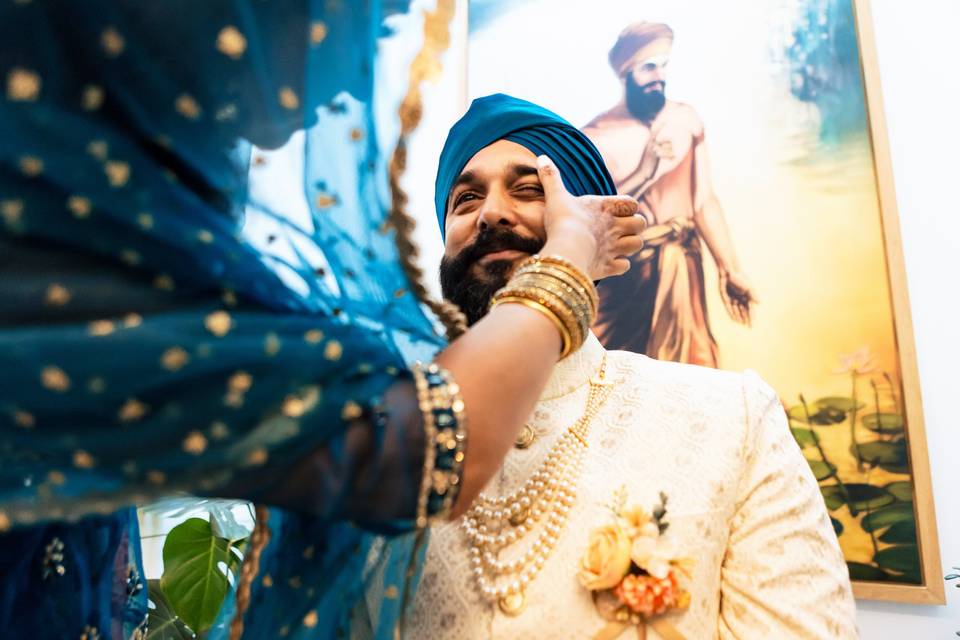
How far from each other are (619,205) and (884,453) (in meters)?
1.04

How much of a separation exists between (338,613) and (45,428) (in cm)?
27

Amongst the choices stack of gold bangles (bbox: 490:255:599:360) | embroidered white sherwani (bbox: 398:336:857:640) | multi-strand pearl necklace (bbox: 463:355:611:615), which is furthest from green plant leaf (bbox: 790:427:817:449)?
stack of gold bangles (bbox: 490:255:599:360)

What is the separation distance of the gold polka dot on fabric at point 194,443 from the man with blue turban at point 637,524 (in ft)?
0.90

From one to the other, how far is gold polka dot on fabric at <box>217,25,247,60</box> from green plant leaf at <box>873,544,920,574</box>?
1.54 m

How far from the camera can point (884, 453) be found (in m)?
1.43

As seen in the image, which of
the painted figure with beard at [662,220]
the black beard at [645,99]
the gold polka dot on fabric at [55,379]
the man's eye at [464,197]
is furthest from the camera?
the black beard at [645,99]

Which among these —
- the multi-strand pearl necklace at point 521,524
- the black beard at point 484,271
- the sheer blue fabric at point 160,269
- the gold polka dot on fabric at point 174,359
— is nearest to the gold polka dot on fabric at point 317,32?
the sheer blue fabric at point 160,269

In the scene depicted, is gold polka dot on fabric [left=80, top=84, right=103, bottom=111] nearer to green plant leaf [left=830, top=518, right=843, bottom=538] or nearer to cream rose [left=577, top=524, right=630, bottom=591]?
cream rose [left=577, top=524, right=630, bottom=591]

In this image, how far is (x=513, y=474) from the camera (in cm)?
85

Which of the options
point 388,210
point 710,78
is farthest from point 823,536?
point 710,78

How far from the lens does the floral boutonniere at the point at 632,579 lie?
0.73 metres

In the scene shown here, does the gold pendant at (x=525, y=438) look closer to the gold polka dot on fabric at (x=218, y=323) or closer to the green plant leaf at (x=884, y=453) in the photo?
the gold polka dot on fabric at (x=218, y=323)

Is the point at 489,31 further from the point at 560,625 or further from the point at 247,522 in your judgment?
the point at 560,625

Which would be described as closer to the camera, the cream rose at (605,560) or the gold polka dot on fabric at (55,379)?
the gold polka dot on fabric at (55,379)
